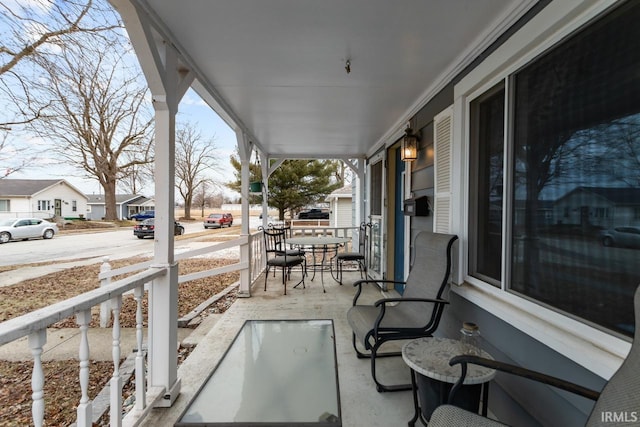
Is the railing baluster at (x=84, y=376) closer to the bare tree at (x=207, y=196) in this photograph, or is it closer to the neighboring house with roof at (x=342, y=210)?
the neighboring house with roof at (x=342, y=210)

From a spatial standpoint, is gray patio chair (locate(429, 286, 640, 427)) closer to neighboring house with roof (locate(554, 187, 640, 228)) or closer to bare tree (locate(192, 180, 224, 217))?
neighboring house with roof (locate(554, 187, 640, 228))

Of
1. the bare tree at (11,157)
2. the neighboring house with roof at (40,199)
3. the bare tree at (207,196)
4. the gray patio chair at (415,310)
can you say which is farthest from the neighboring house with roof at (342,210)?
the neighboring house with roof at (40,199)

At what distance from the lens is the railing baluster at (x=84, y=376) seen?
133 cm

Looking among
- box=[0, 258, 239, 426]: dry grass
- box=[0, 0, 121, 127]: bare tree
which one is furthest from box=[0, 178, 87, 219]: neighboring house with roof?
box=[0, 0, 121, 127]: bare tree

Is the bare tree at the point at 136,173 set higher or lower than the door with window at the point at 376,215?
higher

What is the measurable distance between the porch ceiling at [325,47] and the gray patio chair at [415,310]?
1.40 meters

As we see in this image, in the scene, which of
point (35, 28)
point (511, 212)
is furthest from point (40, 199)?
point (511, 212)

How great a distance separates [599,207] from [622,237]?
0.48 ft

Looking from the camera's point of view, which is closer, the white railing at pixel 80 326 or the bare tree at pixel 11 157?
the white railing at pixel 80 326

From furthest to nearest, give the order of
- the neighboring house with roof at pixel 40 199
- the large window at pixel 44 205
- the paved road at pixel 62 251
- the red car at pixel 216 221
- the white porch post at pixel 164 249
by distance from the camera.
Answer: the large window at pixel 44 205 < the red car at pixel 216 221 < the neighboring house with roof at pixel 40 199 < the paved road at pixel 62 251 < the white porch post at pixel 164 249

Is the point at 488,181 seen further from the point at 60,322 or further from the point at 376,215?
the point at 60,322

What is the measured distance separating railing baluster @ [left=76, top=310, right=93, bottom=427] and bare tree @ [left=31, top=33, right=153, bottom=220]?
8.04 feet

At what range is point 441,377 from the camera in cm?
141

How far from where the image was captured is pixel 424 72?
2576 millimetres
